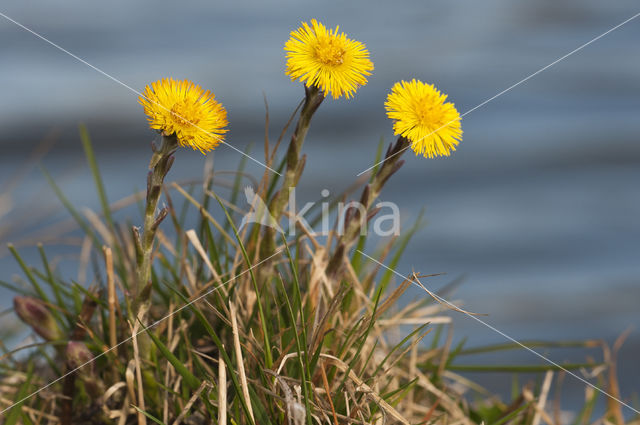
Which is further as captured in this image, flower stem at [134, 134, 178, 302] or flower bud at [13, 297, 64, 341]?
flower bud at [13, 297, 64, 341]

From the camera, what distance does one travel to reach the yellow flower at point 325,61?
40cm

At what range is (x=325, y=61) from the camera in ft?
1.34

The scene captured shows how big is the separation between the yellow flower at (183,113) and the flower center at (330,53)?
0.26 ft

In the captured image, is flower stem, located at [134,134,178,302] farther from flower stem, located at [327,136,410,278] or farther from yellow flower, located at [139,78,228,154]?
flower stem, located at [327,136,410,278]

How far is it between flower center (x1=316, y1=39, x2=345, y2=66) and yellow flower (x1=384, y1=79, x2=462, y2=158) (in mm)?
44

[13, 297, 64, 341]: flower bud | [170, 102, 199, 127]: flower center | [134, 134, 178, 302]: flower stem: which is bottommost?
[13, 297, 64, 341]: flower bud

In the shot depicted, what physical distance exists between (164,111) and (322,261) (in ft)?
0.97

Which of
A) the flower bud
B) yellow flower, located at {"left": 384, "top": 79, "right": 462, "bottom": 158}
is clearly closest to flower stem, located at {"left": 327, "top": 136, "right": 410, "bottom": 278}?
yellow flower, located at {"left": 384, "top": 79, "right": 462, "bottom": 158}

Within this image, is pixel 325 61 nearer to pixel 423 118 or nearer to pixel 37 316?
pixel 423 118

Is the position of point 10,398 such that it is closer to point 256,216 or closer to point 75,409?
point 75,409

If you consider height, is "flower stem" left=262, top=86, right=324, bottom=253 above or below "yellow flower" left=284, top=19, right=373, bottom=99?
below

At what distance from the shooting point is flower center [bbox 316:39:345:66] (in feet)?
1.34

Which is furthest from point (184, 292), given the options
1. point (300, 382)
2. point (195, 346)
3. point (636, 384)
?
point (636, 384)

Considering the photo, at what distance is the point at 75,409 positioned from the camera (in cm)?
58
